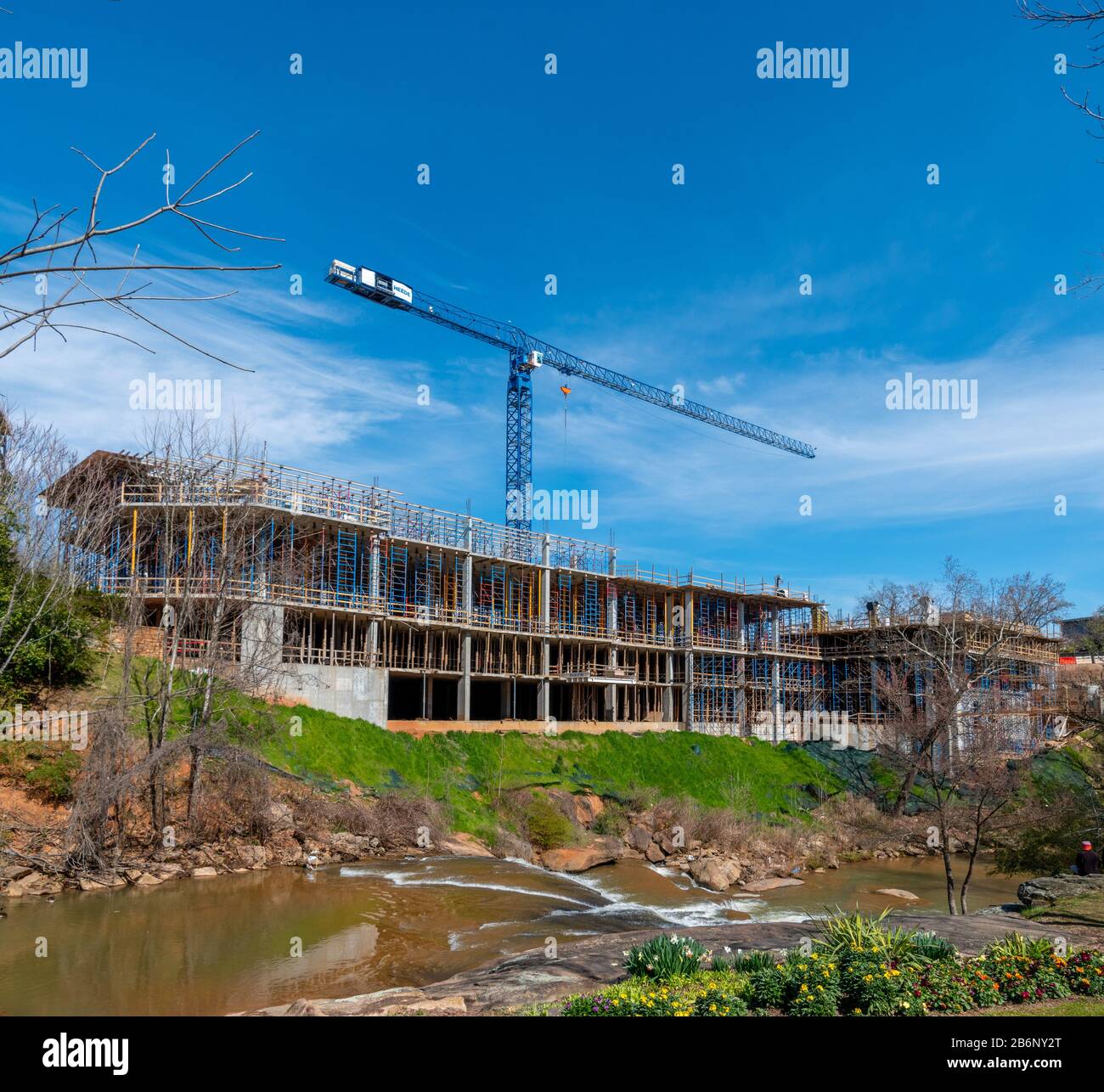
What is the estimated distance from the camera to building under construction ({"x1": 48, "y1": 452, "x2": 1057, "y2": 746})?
3030cm

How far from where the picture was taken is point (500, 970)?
12445mm

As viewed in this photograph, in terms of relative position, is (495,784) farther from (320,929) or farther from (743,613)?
(743,613)

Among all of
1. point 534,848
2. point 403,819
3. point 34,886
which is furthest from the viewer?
point 534,848

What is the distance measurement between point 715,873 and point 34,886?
63.6 ft

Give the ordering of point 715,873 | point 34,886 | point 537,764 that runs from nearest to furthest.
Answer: point 34,886, point 715,873, point 537,764

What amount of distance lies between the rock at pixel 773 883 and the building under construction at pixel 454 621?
811cm

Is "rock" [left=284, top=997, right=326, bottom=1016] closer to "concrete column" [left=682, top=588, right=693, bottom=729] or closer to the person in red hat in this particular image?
the person in red hat

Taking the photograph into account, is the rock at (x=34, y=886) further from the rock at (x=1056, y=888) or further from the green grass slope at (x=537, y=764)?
the rock at (x=1056, y=888)

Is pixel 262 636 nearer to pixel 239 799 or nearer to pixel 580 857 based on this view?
pixel 239 799

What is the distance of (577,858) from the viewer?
2867 centimetres

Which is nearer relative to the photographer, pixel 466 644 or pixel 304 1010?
pixel 304 1010

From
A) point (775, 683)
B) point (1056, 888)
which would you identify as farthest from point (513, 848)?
point (775, 683)
